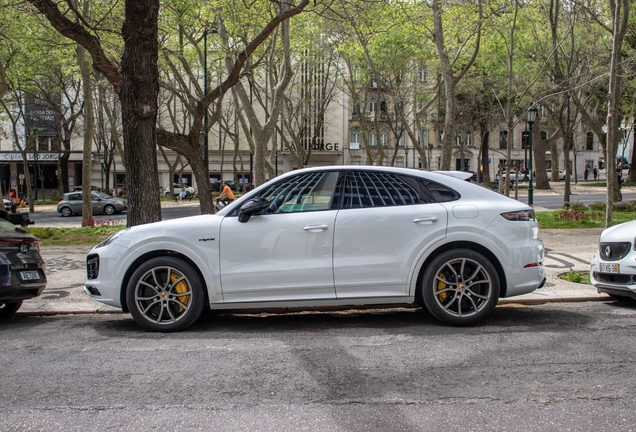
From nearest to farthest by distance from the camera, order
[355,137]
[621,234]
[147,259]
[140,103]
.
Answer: [147,259] → [621,234] → [140,103] → [355,137]

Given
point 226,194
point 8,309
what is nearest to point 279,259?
point 8,309

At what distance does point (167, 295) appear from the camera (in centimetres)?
594

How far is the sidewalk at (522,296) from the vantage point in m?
7.40

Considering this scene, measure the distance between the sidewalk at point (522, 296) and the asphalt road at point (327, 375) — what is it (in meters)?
0.91

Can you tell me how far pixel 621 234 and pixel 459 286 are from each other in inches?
100

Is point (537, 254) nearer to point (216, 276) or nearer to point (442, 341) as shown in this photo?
point (442, 341)

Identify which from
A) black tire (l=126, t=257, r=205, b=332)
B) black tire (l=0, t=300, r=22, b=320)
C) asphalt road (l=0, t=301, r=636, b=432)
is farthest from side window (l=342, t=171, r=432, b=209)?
black tire (l=0, t=300, r=22, b=320)

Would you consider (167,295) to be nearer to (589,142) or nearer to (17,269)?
(17,269)

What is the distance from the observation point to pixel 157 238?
5.94 metres

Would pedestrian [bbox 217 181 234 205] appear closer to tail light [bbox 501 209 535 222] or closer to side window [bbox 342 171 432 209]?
side window [bbox 342 171 432 209]

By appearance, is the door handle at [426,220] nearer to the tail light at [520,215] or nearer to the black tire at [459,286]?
the black tire at [459,286]

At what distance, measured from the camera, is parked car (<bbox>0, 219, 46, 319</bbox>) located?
20.8 feet

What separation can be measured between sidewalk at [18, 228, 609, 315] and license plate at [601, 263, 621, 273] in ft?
1.84

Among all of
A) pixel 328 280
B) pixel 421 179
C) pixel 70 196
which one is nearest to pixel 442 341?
pixel 328 280
